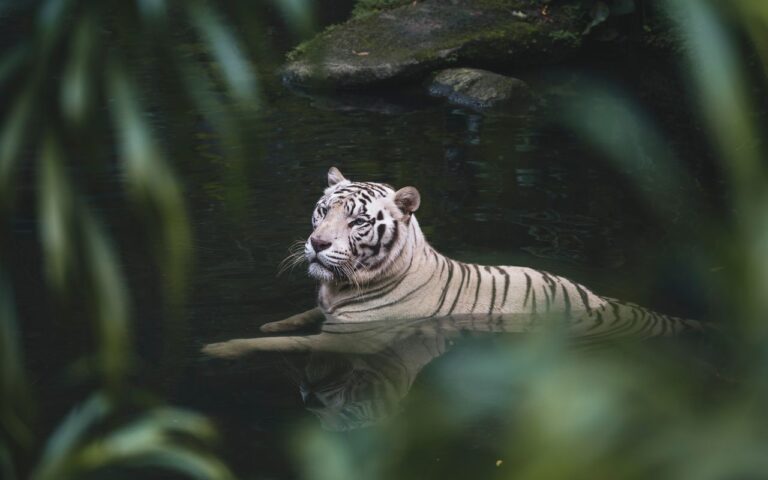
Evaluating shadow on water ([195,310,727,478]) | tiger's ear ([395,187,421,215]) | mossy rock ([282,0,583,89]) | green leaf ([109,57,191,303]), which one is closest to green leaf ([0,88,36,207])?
green leaf ([109,57,191,303])

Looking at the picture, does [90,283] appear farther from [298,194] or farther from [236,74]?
[298,194]

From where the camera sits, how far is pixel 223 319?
18.8 feet

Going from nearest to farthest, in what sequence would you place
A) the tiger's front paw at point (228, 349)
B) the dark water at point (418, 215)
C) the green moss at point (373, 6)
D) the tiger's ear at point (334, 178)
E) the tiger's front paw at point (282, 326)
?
the dark water at point (418, 215) → the tiger's front paw at point (228, 349) → the tiger's front paw at point (282, 326) → the tiger's ear at point (334, 178) → the green moss at point (373, 6)

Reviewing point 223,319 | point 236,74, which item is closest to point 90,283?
point 236,74

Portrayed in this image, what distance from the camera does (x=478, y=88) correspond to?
1126cm

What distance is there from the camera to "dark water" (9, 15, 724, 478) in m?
4.81

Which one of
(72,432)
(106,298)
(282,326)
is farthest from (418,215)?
(106,298)

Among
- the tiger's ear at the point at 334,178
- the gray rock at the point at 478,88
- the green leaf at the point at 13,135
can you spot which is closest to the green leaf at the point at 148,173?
the green leaf at the point at 13,135

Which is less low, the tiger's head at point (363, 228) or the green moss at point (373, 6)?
the tiger's head at point (363, 228)

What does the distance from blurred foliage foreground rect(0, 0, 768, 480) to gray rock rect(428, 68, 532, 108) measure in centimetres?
930

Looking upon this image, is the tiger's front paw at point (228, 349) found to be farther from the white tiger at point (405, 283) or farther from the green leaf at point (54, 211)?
the green leaf at point (54, 211)

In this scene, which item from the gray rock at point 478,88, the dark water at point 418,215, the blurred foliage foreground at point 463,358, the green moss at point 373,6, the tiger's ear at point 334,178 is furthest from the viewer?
the green moss at point 373,6

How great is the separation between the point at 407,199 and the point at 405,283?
47 centimetres

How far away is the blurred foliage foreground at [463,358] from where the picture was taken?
0.96 m
